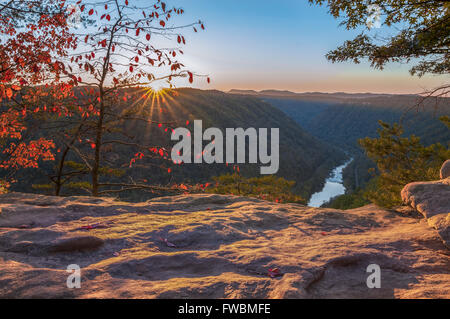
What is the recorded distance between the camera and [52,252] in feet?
8.81

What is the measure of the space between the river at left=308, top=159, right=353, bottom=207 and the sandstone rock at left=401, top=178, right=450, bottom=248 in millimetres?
46333

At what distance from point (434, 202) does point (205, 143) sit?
5106 centimetres

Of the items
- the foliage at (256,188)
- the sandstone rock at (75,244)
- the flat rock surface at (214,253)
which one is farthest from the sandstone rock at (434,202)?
the foliage at (256,188)

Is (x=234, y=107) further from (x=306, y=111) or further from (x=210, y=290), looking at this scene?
(x=306, y=111)

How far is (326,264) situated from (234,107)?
298 ft

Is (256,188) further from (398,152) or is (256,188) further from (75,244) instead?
(75,244)

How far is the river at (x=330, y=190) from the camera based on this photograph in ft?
172

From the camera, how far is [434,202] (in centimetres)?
349

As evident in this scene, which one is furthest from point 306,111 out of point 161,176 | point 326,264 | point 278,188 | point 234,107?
point 326,264

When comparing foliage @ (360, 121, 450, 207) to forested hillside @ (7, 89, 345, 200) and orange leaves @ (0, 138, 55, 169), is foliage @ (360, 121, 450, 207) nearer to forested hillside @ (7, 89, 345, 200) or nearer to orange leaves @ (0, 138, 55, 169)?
forested hillside @ (7, 89, 345, 200)

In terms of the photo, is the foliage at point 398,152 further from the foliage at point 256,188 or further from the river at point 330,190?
the river at point 330,190

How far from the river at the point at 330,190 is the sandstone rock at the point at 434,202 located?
46333mm

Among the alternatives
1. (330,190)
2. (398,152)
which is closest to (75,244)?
(398,152)

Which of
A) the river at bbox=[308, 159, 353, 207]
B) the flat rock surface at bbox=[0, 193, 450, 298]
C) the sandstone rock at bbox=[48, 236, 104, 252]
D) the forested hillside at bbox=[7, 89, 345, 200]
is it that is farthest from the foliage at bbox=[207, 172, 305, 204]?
the river at bbox=[308, 159, 353, 207]
